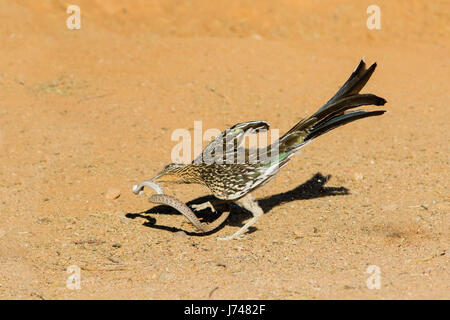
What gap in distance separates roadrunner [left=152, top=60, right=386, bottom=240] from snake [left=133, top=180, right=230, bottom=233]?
215 millimetres

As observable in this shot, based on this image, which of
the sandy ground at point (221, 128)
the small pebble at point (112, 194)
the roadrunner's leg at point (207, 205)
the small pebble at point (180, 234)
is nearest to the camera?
the sandy ground at point (221, 128)

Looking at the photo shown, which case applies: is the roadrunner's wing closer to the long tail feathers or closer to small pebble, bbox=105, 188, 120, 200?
the long tail feathers

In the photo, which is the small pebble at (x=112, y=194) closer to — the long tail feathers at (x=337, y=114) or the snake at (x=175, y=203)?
the snake at (x=175, y=203)

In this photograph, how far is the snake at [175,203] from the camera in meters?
5.38

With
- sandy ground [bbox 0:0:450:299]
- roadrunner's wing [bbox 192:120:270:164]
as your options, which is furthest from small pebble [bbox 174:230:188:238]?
roadrunner's wing [bbox 192:120:270:164]

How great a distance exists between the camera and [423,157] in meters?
7.10

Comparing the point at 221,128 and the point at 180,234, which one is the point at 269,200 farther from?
the point at 221,128

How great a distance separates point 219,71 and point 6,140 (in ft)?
11.4

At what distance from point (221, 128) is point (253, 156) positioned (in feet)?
7.81

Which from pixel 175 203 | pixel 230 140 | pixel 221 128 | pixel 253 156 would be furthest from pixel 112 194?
pixel 221 128

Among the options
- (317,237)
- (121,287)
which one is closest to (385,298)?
(317,237)

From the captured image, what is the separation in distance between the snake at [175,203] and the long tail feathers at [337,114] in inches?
41.3

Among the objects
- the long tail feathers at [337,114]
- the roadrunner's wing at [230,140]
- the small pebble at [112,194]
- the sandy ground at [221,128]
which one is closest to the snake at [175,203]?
the sandy ground at [221,128]

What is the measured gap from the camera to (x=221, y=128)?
798cm
